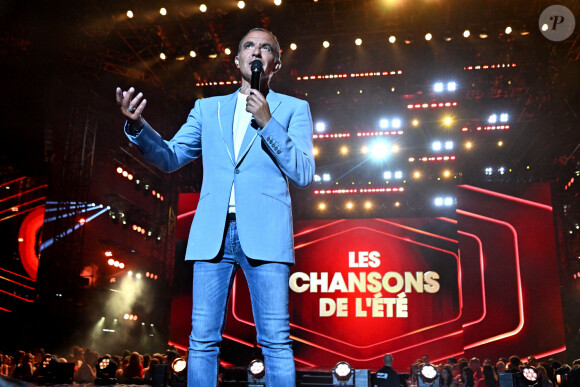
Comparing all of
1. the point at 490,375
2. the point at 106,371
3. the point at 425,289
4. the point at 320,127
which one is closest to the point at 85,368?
the point at 106,371

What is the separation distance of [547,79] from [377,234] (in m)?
5.69

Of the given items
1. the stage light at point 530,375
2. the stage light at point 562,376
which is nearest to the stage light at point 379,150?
the stage light at point 562,376

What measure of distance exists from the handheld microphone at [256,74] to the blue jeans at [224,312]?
0.49m

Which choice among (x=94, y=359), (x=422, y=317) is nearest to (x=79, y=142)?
(x=94, y=359)

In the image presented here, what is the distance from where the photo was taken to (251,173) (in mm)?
1776

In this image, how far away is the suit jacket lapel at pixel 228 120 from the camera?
1.85 metres

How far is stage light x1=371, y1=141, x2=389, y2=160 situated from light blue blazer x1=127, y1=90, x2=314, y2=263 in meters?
12.2

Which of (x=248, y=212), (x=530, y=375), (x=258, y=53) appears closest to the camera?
(x=248, y=212)

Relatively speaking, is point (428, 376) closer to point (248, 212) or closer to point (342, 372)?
point (342, 372)

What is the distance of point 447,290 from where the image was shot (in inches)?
447

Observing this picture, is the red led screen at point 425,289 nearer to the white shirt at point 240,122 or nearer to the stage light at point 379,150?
the stage light at point 379,150

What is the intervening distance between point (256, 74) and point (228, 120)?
0.86 ft

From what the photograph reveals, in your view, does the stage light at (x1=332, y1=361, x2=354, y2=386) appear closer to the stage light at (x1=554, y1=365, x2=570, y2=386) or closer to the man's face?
the stage light at (x1=554, y1=365, x2=570, y2=386)

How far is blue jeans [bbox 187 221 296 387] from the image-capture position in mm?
1621
